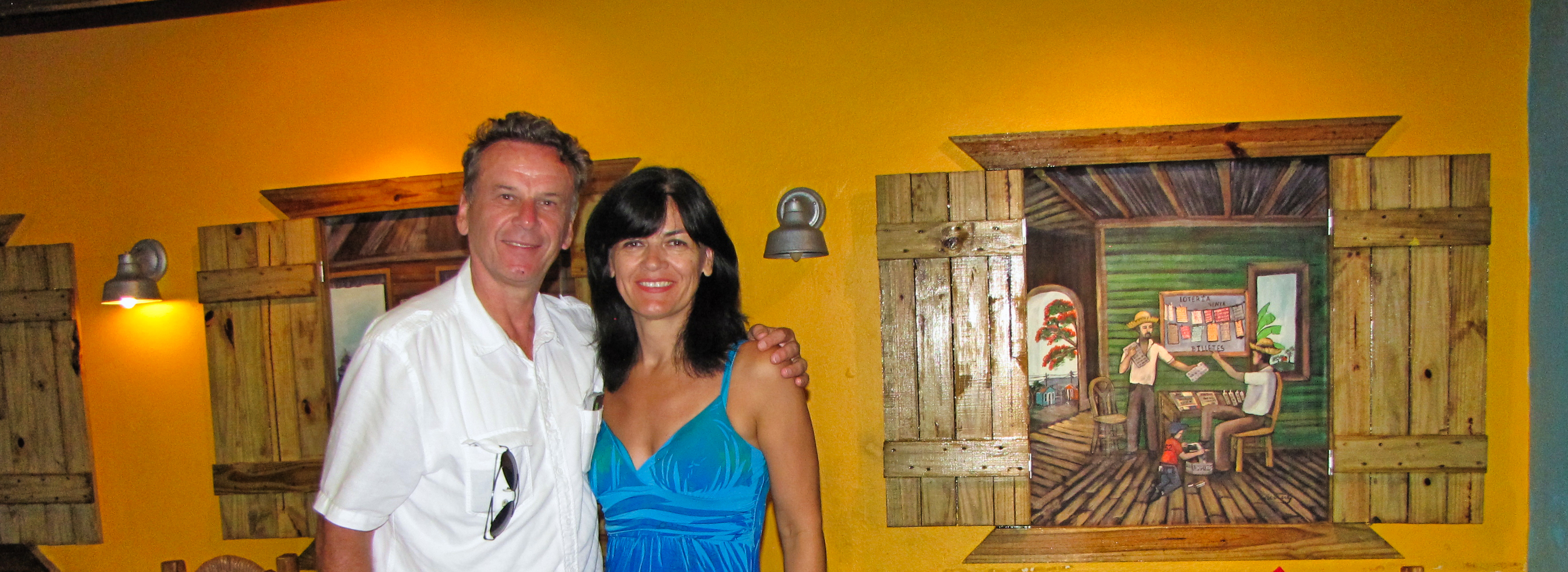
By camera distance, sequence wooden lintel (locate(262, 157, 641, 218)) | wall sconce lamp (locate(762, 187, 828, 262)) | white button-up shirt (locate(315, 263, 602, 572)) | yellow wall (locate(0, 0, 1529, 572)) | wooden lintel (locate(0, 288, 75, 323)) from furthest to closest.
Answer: wooden lintel (locate(0, 288, 75, 323)) → wooden lintel (locate(262, 157, 641, 218)) → yellow wall (locate(0, 0, 1529, 572)) → wall sconce lamp (locate(762, 187, 828, 262)) → white button-up shirt (locate(315, 263, 602, 572))

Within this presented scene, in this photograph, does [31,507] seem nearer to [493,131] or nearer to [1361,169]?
[493,131]

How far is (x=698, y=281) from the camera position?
1852 millimetres

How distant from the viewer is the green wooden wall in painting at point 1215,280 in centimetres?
297

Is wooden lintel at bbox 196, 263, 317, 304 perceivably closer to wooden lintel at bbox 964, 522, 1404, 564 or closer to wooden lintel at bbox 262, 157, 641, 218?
wooden lintel at bbox 262, 157, 641, 218

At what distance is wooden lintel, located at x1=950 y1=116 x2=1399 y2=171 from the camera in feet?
9.49

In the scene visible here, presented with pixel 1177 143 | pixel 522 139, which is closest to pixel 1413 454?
pixel 1177 143

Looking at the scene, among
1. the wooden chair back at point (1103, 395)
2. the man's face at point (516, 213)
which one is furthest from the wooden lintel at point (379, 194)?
the wooden chair back at point (1103, 395)

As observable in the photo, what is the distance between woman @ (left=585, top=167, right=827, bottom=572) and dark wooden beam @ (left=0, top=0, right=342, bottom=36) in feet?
8.37

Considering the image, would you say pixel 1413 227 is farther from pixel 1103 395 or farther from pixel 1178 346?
pixel 1103 395

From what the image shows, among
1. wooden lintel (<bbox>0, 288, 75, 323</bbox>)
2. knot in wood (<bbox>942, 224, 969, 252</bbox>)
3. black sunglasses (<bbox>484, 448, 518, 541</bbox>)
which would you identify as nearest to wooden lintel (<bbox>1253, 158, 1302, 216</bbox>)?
knot in wood (<bbox>942, 224, 969, 252</bbox>)

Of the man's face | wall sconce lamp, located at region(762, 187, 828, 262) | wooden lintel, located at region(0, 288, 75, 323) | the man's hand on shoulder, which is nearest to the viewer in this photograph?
the man's face

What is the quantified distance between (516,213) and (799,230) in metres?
1.32

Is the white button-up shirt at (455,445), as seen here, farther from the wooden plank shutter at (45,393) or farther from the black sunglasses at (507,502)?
the wooden plank shutter at (45,393)

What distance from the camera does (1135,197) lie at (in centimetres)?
299
